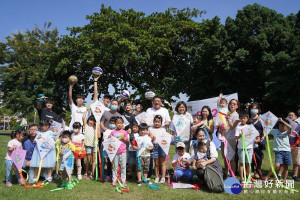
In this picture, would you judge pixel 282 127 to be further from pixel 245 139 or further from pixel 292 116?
pixel 245 139

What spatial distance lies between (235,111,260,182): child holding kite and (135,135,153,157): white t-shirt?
2.09 metres

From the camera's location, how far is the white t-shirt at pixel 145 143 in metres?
6.12

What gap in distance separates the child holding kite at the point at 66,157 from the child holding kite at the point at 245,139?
12.7 feet

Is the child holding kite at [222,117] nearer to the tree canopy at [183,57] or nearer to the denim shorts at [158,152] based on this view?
the denim shorts at [158,152]

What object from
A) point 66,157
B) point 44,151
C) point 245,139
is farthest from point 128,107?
point 245,139

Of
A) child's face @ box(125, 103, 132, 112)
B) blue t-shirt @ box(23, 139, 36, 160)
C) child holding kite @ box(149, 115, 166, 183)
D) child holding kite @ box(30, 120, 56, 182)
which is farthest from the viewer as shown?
child's face @ box(125, 103, 132, 112)

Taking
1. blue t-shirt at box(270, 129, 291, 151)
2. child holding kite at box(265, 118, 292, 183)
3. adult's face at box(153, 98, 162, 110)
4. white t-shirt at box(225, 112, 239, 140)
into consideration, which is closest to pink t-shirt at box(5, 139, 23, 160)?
adult's face at box(153, 98, 162, 110)

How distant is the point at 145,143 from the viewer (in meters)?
6.12

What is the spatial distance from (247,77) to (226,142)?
1300cm

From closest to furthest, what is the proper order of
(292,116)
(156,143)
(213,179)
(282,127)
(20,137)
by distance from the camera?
(213,179)
(20,137)
(156,143)
(282,127)
(292,116)

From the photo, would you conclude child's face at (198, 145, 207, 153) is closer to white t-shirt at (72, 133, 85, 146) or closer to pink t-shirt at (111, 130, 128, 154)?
pink t-shirt at (111, 130, 128, 154)

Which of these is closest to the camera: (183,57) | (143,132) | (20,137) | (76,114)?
(20,137)

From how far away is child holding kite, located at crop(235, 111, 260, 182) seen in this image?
19.7 feet

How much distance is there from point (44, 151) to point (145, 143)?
7.68ft
